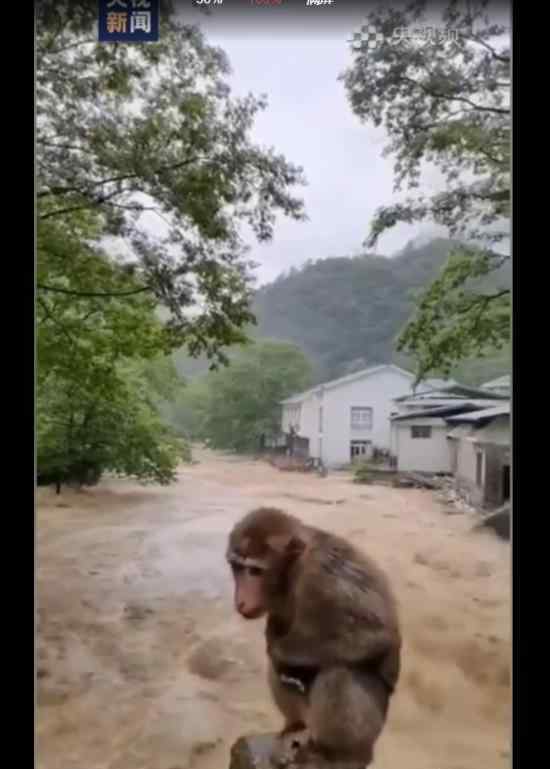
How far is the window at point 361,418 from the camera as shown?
4.76ft

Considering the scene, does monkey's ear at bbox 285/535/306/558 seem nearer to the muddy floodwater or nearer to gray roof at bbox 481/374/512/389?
the muddy floodwater

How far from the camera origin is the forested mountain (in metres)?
1.43

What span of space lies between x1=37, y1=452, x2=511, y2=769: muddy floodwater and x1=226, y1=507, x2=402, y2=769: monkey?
1.4 inches

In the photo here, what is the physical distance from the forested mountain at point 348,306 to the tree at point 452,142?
0.04m

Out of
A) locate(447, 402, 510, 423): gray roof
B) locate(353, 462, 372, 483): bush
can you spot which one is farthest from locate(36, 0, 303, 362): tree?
locate(447, 402, 510, 423): gray roof

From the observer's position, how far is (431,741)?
1.34 metres

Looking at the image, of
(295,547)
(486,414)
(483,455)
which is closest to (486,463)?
(483,455)

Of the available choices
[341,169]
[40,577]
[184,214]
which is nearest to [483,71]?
[341,169]

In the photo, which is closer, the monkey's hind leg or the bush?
Result: the monkey's hind leg

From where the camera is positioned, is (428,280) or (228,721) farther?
(428,280)

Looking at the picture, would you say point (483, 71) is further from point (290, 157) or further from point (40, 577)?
point (40, 577)

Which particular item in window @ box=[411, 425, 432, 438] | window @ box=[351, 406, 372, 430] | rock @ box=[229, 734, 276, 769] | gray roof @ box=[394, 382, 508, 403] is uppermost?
gray roof @ box=[394, 382, 508, 403]

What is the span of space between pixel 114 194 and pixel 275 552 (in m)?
0.98

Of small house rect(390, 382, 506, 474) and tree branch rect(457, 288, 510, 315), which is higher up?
tree branch rect(457, 288, 510, 315)
